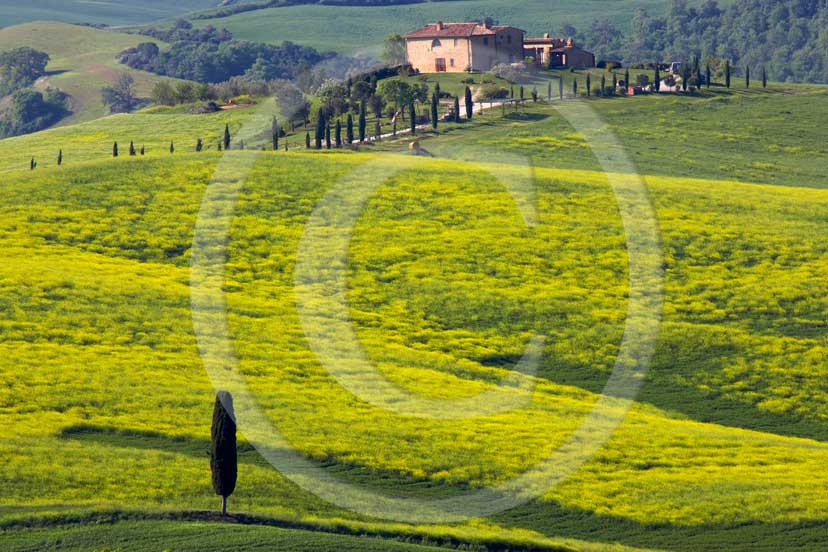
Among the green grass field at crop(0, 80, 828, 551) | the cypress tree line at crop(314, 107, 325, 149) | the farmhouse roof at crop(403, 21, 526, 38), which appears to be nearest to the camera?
the green grass field at crop(0, 80, 828, 551)

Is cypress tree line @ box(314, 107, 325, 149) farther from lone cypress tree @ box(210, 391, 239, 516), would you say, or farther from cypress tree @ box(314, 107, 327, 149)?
lone cypress tree @ box(210, 391, 239, 516)

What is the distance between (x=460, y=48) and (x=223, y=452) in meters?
136

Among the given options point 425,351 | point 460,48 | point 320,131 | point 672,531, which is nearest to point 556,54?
point 460,48

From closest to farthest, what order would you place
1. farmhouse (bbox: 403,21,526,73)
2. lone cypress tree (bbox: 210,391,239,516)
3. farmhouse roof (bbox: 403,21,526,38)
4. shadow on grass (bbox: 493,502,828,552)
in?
lone cypress tree (bbox: 210,391,239,516)
shadow on grass (bbox: 493,502,828,552)
farmhouse (bbox: 403,21,526,73)
farmhouse roof (bbox: 403,21,526,38)

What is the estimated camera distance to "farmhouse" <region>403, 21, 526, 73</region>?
174250 millimetres

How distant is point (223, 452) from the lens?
4516 centimetres

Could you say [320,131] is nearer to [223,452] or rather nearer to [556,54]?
[556,54]

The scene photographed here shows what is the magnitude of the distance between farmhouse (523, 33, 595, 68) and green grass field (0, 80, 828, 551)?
67.4 meters

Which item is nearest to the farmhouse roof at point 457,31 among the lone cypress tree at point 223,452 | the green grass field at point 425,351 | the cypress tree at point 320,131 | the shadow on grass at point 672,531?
the cypress tree at point 320,131

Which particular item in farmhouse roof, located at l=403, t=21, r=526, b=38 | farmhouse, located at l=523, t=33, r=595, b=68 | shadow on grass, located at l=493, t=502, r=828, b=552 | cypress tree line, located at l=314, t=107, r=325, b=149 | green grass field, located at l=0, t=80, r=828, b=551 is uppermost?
farmhouse roof, located at l=403, t=21, r=526, b=38

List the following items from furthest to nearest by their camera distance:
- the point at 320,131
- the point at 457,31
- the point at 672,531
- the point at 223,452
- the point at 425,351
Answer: the point at 457,31 < the point at 320,131 < the point at 425,351 < the point at 672,531 < the point at 223,452

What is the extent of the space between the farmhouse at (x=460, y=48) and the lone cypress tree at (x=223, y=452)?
134 metres

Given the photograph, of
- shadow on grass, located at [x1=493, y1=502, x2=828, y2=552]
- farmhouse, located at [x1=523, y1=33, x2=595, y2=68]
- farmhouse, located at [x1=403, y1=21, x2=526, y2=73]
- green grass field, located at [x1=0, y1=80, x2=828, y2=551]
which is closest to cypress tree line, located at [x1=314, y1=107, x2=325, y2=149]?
green grass field, located at [x1=0, y1=80, x2=828, y2=551]

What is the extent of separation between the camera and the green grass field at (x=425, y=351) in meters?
47.0
